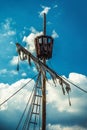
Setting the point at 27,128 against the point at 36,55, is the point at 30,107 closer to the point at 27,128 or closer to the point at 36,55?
the point at 27,128

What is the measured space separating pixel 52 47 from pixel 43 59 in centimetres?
172

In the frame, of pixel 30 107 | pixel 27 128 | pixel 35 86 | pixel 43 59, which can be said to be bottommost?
pixel 27 128

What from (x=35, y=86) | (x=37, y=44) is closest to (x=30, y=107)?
(x=35, y=86)

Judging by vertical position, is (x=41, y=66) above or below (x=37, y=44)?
below

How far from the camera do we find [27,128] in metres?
31.0

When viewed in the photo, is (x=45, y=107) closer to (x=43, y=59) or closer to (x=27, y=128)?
(x=27, y=128)

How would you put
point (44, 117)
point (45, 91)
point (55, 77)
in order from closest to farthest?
point (44, 117)
point (45, 91)
point (55, 77)

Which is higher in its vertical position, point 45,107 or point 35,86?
point 35,86

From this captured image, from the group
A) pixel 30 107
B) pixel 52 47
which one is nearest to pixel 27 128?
pixel 30 107

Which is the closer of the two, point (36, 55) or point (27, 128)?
point (27, 128)

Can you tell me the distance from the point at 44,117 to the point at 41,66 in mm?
5984

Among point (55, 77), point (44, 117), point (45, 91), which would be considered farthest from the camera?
point (55, 77)

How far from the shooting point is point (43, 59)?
33688 mm

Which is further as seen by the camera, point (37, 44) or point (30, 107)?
point (37, 44)
